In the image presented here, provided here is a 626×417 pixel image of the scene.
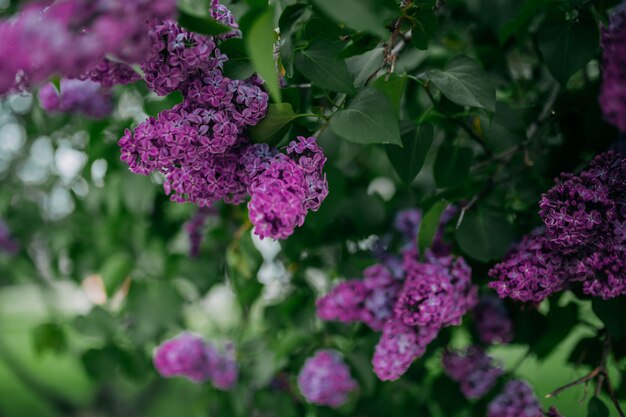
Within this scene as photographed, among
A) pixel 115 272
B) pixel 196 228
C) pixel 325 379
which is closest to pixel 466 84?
pixel 325 379

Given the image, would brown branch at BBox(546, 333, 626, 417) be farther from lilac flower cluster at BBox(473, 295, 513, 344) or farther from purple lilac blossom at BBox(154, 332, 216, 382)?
purple lilac blossom at BBox(154, 332, 216, 382)

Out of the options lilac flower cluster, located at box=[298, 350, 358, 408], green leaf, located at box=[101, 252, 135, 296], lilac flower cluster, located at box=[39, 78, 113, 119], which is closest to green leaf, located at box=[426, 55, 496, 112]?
lilac flower cluster, located at box=[298, 350, 358, 408]

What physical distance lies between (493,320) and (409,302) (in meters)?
0.37

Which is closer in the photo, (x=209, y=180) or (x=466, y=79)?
(x=209, y=180)

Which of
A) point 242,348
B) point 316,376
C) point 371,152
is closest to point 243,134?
point 316,376

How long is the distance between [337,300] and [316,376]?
0.98 ft

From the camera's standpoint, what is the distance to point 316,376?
4.70 feet

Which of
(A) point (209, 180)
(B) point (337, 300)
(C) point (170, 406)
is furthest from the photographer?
(C) point (170, 406)

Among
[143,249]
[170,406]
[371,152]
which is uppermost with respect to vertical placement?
[371,152]

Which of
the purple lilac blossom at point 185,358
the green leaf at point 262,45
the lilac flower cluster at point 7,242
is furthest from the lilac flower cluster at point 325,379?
the lilac flower cluster at point 7,242

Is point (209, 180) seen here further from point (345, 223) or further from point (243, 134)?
point (345, 223)

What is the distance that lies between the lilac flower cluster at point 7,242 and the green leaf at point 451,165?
1.79 metres

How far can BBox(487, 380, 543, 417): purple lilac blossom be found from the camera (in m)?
1.10

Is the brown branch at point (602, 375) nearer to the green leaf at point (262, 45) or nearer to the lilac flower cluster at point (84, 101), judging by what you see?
the green leaf at point (262, 45)
